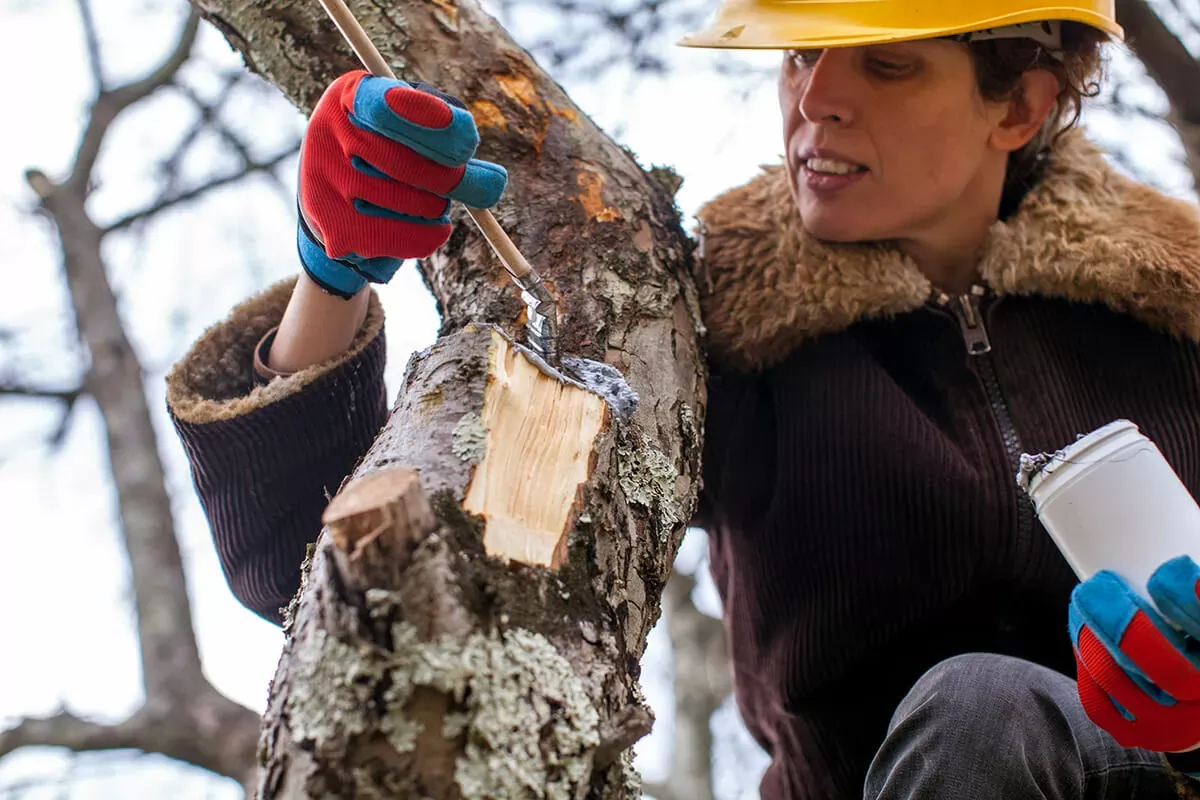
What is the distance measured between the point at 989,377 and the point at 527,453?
1.05 m

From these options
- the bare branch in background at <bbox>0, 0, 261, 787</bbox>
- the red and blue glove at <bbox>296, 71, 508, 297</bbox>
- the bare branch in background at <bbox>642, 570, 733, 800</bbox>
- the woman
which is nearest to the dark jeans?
the woman

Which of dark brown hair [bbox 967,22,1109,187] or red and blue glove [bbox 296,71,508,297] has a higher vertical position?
red and blue glove [bbox 296,71,508,297]

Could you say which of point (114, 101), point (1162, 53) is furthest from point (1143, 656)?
point (114, 101)

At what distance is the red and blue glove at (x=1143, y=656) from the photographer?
48.8 inches

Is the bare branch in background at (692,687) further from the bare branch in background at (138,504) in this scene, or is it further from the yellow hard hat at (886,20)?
the yellow hard hat at (886,20)

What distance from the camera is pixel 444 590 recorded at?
0.92m

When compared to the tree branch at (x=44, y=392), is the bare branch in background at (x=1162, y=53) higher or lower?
higher

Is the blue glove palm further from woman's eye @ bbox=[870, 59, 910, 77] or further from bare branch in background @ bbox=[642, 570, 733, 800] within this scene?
bare branch in background @ bbox=[642, 570, 733, 800]

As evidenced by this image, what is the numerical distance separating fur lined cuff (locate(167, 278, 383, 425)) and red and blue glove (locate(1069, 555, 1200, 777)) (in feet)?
3.76

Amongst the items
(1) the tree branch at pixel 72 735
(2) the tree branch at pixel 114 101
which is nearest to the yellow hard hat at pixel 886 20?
(1) the tree branch at pixel 72 735

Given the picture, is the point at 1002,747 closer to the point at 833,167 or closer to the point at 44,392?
the point at 833,167

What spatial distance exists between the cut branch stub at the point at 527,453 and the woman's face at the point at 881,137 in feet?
2.76

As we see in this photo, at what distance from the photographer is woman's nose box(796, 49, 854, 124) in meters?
1.88

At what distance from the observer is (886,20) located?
1.83 meters
